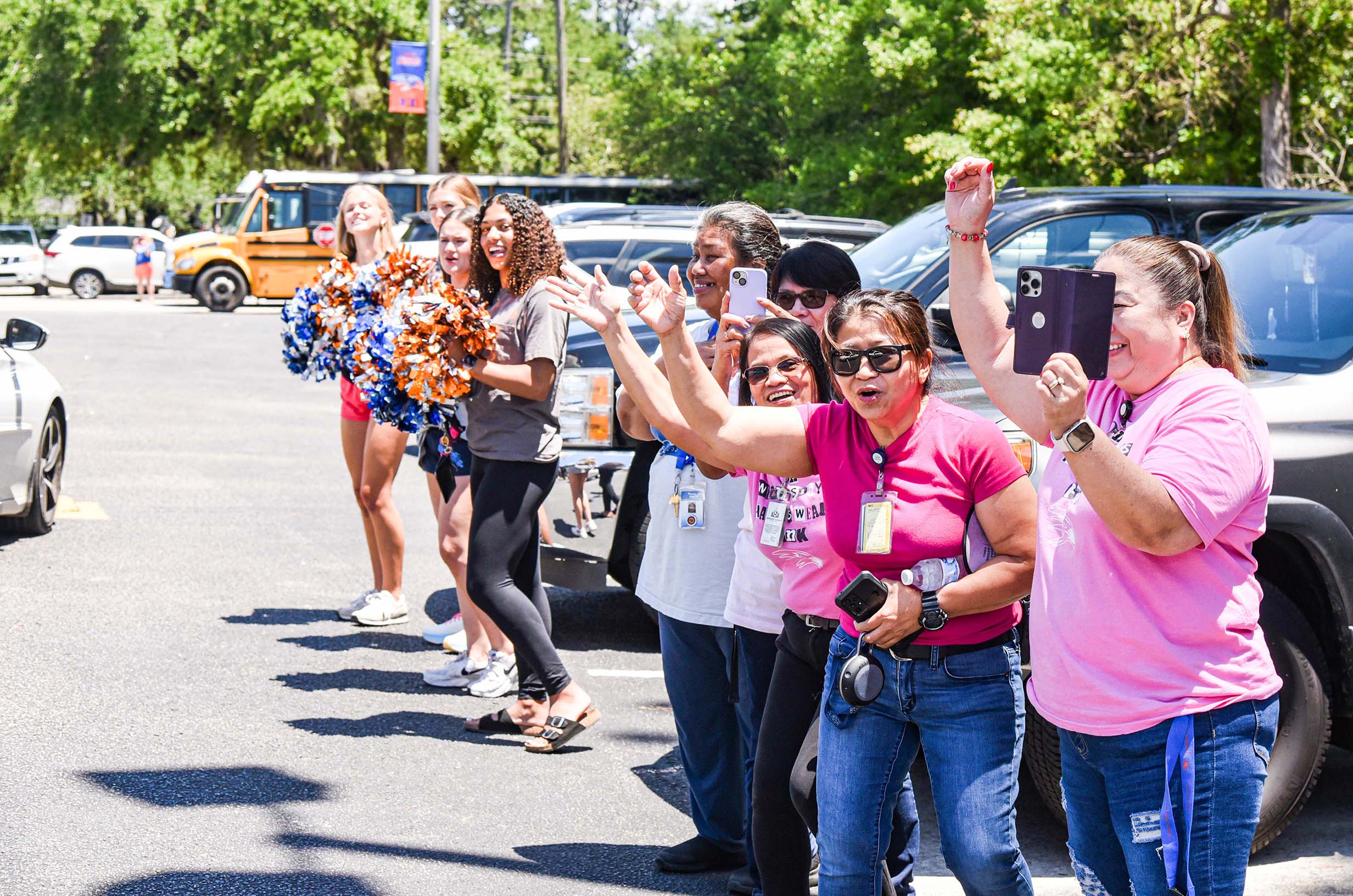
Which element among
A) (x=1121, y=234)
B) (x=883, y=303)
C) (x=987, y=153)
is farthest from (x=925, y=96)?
(x=883, y=303)

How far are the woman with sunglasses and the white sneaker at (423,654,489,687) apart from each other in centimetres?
319

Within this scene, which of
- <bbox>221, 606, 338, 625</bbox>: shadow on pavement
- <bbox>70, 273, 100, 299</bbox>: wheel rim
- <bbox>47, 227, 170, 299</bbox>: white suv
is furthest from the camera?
<bbox>70, 273, 100, 299</bbox>: wheel rim

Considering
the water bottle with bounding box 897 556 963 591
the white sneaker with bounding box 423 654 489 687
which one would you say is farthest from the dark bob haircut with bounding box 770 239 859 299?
the white sneaker with bounding box 423 654 489 687

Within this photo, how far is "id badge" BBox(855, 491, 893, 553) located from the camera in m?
3.02

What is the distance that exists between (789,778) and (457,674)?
295 cm

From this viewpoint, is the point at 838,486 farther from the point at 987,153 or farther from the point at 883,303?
the point at 987,153

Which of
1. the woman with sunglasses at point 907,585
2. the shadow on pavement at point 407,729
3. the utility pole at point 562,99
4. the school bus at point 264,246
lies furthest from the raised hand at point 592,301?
the utility pole at point 562,99

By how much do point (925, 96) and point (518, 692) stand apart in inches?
711

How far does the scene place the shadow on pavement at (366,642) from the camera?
259 inches

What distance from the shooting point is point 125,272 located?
34.0 metres

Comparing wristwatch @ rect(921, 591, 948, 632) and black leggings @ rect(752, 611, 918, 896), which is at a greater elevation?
wristwatch @ rect(921, 591, 948, 632)

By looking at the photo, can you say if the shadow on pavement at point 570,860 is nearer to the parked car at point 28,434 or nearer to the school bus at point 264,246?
the parked car at point 28,434

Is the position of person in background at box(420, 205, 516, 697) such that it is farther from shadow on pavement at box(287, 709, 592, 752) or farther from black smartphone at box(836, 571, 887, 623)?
black smartphone at box(836, 571, 887, 623)

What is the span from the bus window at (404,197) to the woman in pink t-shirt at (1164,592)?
30.3 meters
